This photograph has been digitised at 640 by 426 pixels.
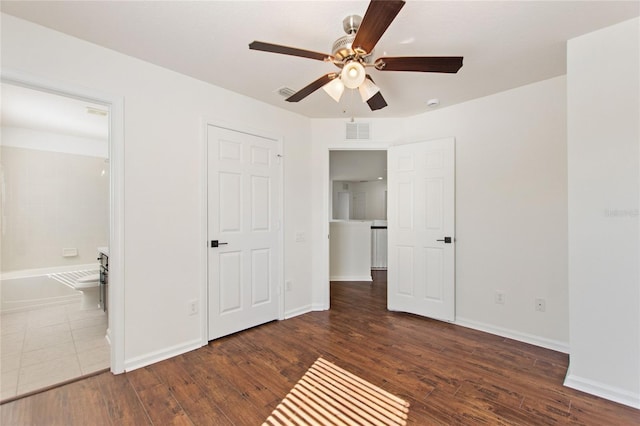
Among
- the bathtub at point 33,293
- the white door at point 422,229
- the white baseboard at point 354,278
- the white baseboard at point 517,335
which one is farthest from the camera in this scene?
the white baseboard at point 354,278

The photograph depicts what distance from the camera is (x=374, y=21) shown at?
1.29m

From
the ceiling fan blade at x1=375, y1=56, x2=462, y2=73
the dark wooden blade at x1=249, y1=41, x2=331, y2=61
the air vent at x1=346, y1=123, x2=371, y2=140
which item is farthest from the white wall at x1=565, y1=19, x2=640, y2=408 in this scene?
the air vent at x1=346, y1=123, x2=371, y2=140

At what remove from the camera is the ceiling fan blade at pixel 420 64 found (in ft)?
5.09

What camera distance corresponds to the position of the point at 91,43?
2.03m

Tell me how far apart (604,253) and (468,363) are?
1275 millimetres

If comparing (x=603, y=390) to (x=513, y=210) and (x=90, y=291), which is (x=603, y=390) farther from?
(x=90, y=291)

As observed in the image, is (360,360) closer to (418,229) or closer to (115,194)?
(418,229)

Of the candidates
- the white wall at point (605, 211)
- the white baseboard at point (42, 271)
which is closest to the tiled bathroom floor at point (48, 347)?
the white baseboard at point (42, 271)

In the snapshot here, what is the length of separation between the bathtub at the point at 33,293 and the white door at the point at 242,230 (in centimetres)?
253

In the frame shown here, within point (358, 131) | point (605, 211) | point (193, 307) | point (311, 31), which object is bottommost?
point (193, 307)

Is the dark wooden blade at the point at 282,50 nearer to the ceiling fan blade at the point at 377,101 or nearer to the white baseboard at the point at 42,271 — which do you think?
the ceiling fan blade at the point at 377,101

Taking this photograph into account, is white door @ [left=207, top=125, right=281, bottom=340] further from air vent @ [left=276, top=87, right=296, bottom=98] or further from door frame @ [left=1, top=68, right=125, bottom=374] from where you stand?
door frame @ [left=1, top=68, right=125, bottom=374]

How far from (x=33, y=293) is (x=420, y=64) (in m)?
5.06

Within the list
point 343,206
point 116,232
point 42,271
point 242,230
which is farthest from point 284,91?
point 343,206
